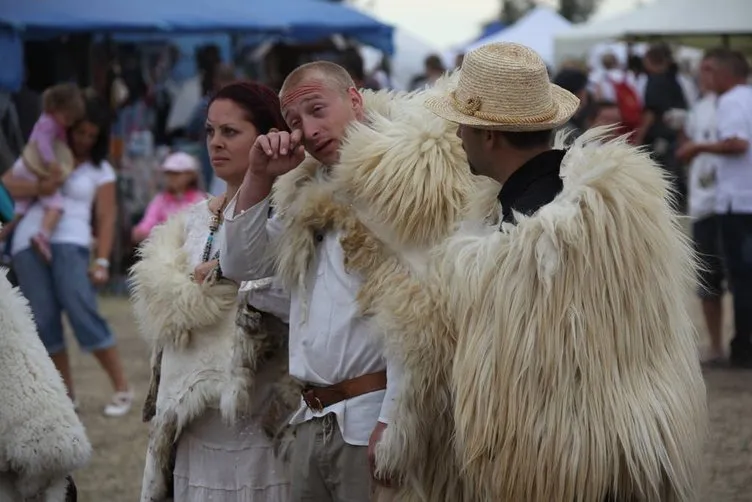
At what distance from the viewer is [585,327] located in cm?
288

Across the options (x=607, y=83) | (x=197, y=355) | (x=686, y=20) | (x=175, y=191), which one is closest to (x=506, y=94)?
(x=197, y=355)

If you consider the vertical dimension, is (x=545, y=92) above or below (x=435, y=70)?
above

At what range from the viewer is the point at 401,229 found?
336 centimetres

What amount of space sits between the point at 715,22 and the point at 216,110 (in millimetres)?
14341

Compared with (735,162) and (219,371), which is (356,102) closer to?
(219,371)

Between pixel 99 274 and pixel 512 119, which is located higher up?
pixel 512 119

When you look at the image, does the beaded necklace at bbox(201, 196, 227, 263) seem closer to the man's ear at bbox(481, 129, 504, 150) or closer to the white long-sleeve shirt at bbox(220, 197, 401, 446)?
the white long-sleeve shirt at bbox(220, 197, 401, 446)

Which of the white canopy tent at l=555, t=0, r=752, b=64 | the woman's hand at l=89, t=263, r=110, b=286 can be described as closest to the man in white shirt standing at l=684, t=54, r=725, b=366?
the woman's hand at l=89, t=263, r=110, b=286

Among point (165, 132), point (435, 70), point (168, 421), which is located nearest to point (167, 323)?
point (168, 421)

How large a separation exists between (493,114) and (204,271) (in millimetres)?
1391

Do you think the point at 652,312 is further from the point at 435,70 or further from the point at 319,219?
the point at 435,70

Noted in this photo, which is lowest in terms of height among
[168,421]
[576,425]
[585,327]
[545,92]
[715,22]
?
[715,22]

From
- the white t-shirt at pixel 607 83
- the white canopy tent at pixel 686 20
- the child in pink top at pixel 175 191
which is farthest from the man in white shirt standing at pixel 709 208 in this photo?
the white canopy tent at pixel 686 20

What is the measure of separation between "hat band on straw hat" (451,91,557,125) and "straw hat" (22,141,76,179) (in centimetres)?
Result: 489
